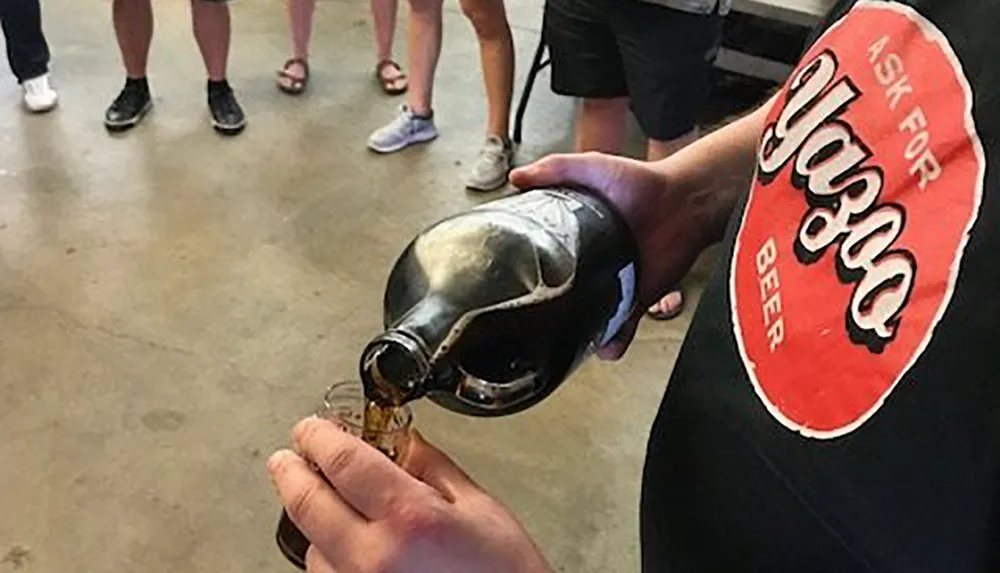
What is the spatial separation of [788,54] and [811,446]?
258 centimetres

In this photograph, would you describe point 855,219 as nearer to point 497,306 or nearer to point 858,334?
point 858,334

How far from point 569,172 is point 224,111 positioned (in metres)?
2.29

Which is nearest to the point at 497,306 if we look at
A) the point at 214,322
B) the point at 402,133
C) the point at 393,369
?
the point at 393,369

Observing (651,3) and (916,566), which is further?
(651,3)

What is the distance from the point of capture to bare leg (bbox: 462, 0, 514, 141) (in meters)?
2.97

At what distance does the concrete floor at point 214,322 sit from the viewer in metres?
2.14

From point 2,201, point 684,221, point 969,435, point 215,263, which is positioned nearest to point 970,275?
point 969,435

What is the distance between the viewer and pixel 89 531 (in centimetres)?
209

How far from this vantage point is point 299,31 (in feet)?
11.2

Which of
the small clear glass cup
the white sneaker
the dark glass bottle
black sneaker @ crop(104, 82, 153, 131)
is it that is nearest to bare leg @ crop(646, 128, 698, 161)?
black sneaker @ crop(104, 82, 153, 131)

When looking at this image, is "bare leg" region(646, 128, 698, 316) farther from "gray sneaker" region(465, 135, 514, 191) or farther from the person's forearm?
the person's forearm

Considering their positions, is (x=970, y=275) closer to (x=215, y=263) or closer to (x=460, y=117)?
(x=215, y=263)

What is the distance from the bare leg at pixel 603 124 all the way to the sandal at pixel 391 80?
2.65ft

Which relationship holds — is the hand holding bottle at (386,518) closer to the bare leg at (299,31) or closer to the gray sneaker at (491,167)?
the gray sneaker at (491,167)
